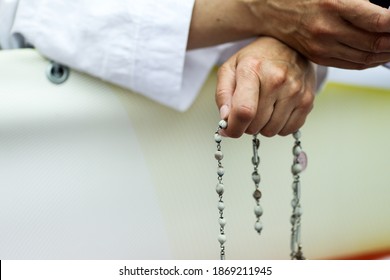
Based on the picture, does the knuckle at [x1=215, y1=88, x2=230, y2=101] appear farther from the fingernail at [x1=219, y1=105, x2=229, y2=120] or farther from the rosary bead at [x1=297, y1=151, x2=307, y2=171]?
the rosary bead at [x1=297, y1=151, x2=307, y2=171]

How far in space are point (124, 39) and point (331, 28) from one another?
9.0 inches

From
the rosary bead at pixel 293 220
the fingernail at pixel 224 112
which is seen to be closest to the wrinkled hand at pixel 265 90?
the fingernail at pixel 224 112

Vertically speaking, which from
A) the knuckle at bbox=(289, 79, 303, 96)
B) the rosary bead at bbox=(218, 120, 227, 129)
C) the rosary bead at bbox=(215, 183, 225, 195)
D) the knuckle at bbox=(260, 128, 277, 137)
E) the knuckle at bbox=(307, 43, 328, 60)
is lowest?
the rosary bead at bbox=(215, 183, 225, 195)

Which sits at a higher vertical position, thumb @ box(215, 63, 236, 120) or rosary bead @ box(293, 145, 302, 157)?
A: thumb @ box(215, 63, 236, 120)

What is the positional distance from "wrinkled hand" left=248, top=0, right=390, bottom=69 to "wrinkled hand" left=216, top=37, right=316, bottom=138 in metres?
0.02

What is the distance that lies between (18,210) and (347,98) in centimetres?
43

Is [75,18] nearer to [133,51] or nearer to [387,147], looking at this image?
[133,51]

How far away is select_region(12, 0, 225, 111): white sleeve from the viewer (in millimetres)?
721

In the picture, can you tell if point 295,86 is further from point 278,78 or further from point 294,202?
point 294,202

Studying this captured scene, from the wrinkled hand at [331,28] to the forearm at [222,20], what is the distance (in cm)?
1

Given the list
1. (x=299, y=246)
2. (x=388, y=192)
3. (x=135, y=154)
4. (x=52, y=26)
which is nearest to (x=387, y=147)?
(x=388, y=192)

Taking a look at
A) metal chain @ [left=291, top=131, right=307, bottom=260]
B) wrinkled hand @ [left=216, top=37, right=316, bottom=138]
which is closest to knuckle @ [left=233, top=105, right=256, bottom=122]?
wrinkled hand @ [left=216, top=37, right=316, bottom=138]

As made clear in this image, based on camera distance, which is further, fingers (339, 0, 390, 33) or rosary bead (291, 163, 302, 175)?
rosary bead (291, 163, 302, 175)

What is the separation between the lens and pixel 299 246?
76cm
